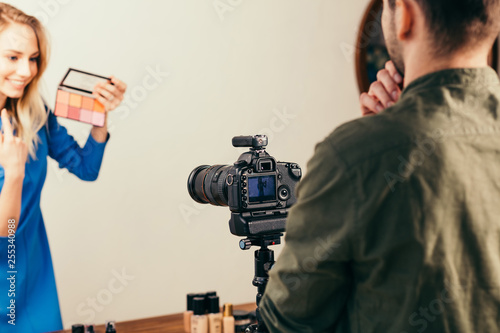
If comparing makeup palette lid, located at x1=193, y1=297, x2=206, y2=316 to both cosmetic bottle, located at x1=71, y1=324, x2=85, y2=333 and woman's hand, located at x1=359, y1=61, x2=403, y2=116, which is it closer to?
cosmetic bottle, located at x1=71, y1=324, x2=85, y2=333

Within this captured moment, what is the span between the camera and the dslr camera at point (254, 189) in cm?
147

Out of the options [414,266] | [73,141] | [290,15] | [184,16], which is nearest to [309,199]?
[414,266]

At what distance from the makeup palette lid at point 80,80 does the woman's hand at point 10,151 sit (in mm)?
Answer: 269

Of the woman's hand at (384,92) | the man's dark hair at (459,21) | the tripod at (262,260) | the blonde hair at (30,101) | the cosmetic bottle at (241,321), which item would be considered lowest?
the cosmetic bottle at (241,321)

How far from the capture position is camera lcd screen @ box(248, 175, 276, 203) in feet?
4.88

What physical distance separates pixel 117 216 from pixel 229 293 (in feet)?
2.23

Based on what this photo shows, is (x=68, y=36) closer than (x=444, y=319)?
No

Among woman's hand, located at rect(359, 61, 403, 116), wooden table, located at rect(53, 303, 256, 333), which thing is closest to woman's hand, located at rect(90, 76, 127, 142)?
wooden table, located at rect(53, 303, 256, 333)

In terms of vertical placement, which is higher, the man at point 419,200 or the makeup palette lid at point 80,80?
the makeup palette lid at point 80,80

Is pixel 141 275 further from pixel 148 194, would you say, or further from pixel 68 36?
pixel 68 36

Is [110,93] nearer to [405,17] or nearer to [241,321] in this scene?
[241,321]

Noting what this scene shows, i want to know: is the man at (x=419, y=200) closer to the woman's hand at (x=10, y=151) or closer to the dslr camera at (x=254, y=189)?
the dslr camera at (x=254, y=189)

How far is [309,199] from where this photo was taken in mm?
676

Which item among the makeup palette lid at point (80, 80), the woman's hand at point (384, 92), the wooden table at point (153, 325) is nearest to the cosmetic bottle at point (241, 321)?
the wooden table at point (153, 325)
